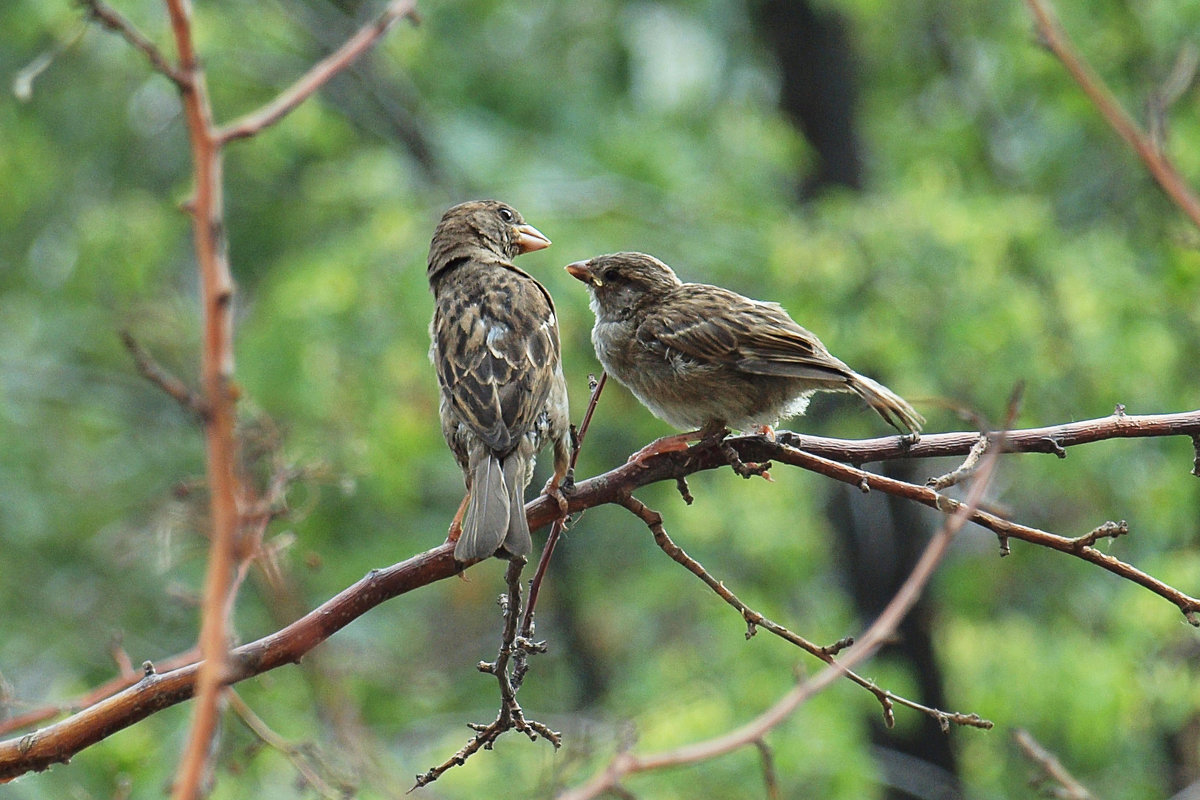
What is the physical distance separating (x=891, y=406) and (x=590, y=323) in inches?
236

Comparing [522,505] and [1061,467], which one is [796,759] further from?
[522,505]

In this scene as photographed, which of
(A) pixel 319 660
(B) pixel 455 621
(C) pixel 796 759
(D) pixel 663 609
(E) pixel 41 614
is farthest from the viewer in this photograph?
(B) pixel 455 621

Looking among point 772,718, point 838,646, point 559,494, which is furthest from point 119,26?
point 838,646

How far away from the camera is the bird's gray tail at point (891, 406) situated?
9.41 ft

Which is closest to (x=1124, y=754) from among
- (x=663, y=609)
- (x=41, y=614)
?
(x=663, y=609)

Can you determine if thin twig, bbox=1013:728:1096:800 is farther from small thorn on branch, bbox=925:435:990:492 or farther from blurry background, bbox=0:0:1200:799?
blurry background, bbox=0:0:1200:799

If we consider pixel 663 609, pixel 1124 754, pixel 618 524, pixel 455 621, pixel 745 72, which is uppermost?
pixel 745 72

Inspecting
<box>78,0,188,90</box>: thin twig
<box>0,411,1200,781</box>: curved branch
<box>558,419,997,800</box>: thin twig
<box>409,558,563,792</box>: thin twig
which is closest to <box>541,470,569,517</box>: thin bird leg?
<box>0,411,1200,781</box>: curved branch

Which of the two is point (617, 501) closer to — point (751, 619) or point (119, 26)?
point (751, 619)

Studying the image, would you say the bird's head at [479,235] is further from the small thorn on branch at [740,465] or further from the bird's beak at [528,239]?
the small thorn on branch at [740,465]

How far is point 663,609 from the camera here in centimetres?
1126

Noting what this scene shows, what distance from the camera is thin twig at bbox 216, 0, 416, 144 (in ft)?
4.46

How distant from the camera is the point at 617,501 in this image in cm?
255

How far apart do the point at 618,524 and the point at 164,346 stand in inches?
159
